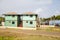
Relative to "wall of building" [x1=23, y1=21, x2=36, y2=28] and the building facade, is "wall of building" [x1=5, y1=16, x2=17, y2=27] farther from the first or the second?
"wall of building" [x1=23, y1=21, x2=36, y2=28]

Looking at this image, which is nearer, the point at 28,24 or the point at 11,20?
the point at 28,24

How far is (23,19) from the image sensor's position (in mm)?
49844

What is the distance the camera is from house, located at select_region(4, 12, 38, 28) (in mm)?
48594

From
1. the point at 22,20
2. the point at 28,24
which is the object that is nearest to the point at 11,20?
the point at 22,20

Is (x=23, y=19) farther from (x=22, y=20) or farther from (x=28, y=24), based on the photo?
(x=28, y=24)

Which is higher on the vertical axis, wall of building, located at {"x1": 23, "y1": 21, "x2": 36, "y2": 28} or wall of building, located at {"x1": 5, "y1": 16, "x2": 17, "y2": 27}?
wall of building, located at {"x1": 5, "y1": 16, "x2": 17, "y2": 27}

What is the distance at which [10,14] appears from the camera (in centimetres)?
5047

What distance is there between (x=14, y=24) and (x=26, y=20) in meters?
4.70

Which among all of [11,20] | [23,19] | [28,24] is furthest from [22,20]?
[11,20]

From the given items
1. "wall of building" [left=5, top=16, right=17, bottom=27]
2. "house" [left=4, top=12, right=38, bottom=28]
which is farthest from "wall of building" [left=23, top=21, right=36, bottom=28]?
"wall of building" [left=5, top=16, right=17, bottom=27]

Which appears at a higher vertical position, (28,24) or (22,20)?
(22,20)

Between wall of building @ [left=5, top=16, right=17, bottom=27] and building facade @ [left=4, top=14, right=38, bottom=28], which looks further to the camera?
wall of building @ [left=5, top=16, right=17, bottom=27]

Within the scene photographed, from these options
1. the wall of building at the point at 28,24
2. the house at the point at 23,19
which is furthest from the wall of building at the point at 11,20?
the wall of building at the point at 28,24

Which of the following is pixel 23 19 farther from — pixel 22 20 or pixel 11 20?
pixel 11 20
